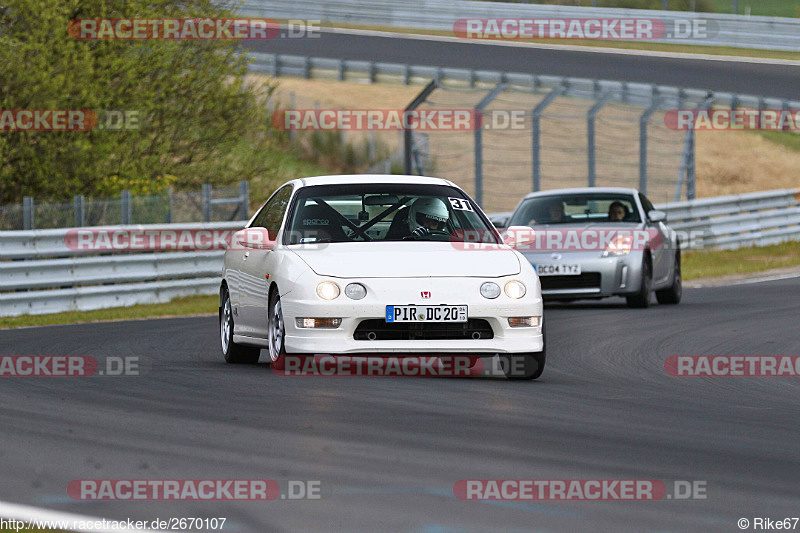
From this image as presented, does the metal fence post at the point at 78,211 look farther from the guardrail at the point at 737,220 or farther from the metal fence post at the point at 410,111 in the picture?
the guardrail at the point at 737,220

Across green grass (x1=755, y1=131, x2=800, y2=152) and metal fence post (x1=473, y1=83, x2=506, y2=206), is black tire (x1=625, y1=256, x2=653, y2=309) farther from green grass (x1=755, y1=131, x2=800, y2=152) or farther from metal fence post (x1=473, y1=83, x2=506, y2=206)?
green grass (x1=755, y1=131, x2=800, y2=152)

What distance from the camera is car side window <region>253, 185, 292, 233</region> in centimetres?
1087

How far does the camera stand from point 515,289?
31.6 ft

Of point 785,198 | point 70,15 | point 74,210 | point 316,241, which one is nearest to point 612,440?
point 316,241

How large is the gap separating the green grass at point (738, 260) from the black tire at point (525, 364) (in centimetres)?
1383

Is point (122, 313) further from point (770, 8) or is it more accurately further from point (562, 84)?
point (770, 8)

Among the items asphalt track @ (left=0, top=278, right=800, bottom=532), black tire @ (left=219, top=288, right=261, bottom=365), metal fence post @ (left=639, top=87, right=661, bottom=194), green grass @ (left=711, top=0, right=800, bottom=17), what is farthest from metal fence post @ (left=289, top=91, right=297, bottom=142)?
asphalt track @ (left=0, top=278, right=800, bottom=532)

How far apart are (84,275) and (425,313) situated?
10.1m

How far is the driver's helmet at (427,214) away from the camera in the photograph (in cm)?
1044

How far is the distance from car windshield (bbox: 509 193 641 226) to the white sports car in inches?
290

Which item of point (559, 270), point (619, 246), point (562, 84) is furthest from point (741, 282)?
point (562, 84)

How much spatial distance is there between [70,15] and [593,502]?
1876 cm

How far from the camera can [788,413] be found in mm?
8547

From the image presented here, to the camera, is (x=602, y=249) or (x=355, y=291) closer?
(x=355, y=291)
